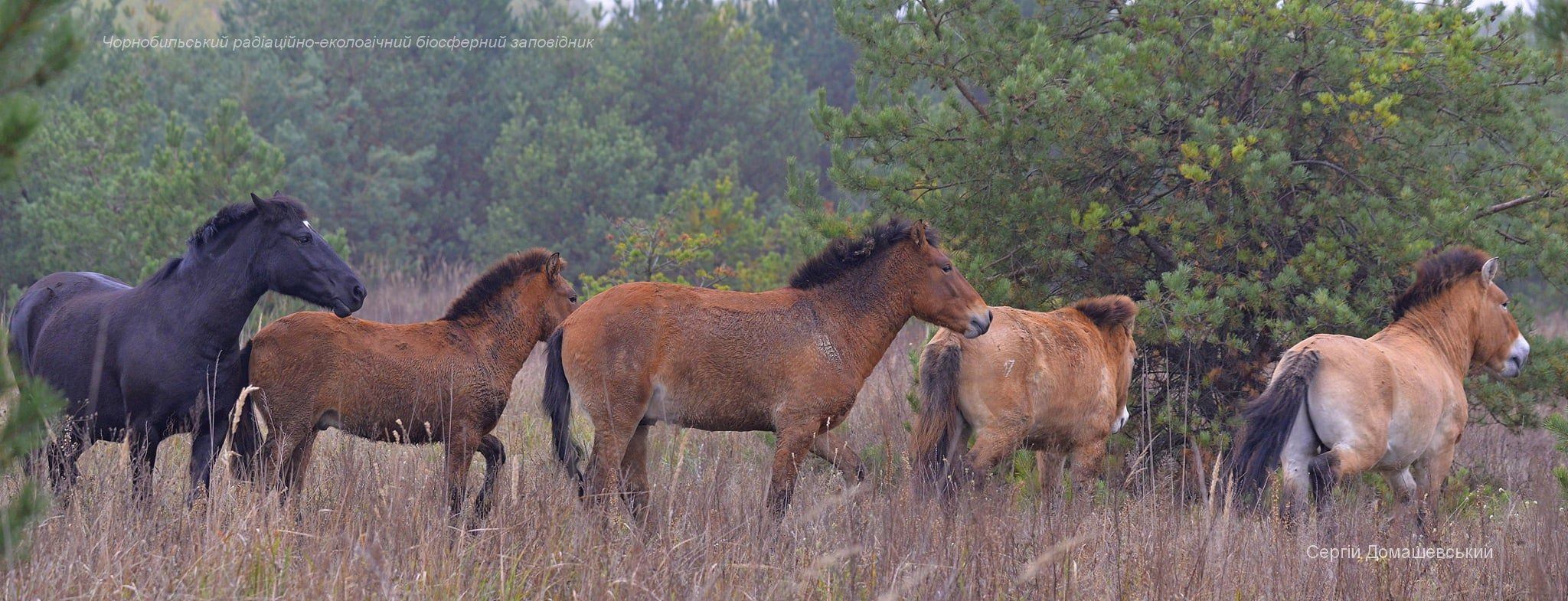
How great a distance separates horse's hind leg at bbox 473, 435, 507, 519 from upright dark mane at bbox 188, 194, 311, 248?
1.42m

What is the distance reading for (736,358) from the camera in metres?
6.21

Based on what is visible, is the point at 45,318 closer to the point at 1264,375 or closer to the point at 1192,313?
the point at 1192,313

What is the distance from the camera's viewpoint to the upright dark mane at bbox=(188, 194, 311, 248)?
244 inches

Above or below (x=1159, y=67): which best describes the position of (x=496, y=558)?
below

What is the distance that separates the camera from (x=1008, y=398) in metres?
7.05

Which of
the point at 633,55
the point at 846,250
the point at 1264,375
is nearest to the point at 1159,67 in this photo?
the point at 1264,375

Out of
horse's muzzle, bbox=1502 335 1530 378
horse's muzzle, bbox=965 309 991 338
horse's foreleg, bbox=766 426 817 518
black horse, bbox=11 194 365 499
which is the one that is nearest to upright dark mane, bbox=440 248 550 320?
black horse, bbox=11 194 365 499

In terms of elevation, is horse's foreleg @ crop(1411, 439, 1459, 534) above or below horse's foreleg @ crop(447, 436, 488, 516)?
below

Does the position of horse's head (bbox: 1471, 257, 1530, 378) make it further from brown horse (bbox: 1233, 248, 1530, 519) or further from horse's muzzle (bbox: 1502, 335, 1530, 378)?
brown horse (bbox: 1233, 248, 1530, 519)

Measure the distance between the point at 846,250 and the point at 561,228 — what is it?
697 inches

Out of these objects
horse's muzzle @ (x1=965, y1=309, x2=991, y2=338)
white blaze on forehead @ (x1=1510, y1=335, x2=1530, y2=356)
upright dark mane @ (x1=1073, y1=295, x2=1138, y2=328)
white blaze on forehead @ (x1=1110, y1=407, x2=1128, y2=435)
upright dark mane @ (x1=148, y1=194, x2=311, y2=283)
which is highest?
upright dark mane @ (x1=148, y1=194, x2=311, y2=283)

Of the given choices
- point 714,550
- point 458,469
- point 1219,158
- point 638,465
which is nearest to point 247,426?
point 458,469

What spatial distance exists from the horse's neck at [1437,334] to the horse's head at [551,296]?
4.67m

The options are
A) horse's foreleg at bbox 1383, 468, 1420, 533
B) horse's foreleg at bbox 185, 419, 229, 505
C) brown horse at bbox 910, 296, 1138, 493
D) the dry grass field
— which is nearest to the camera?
the dry grass field
